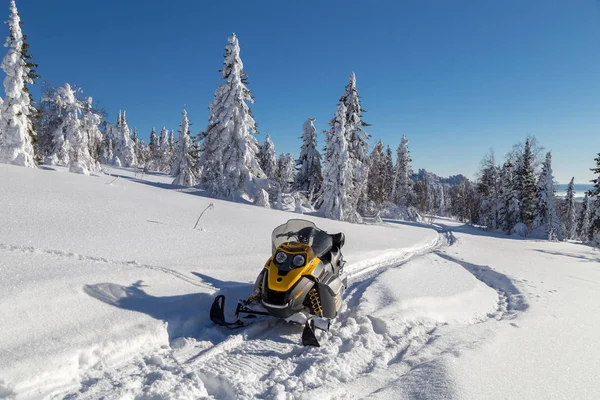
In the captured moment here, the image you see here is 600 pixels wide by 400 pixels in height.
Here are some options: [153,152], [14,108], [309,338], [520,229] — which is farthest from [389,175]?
[153,152]

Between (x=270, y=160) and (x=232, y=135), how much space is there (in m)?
32.2

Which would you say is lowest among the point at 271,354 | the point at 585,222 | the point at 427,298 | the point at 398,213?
the point at 271,354

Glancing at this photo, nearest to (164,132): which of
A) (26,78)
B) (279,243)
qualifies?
(26,78)

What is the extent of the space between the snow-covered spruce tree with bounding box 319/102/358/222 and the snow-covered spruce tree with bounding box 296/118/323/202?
5.16m

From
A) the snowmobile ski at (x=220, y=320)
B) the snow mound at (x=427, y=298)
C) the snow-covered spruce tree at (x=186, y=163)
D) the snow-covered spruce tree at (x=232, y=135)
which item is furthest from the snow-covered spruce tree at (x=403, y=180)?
the snowmobile ski at (x=220, y=320)

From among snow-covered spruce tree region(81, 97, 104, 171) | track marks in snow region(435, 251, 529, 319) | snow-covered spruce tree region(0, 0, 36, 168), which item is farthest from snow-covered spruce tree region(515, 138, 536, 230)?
snow-covered spruce tree region(81, 97, 104, 171)

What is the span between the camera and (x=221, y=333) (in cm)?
431

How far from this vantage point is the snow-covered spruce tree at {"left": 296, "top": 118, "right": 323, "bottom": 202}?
3306 centimetres

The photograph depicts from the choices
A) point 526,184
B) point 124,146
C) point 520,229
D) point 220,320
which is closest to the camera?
point 220,320

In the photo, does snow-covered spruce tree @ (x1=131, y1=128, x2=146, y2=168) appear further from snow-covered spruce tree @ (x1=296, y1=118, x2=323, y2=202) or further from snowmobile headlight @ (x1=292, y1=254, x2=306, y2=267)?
snowmobile headlight @ (x1=292, y1=254, x2=306, y2=267)

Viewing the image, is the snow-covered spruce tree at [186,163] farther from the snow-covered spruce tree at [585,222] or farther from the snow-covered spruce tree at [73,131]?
the snow-covered spruce tree at [585,222]

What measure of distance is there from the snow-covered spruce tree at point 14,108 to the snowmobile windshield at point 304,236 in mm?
21877

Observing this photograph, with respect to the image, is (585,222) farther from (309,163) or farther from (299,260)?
(299,260)

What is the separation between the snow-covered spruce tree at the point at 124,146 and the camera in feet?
229
